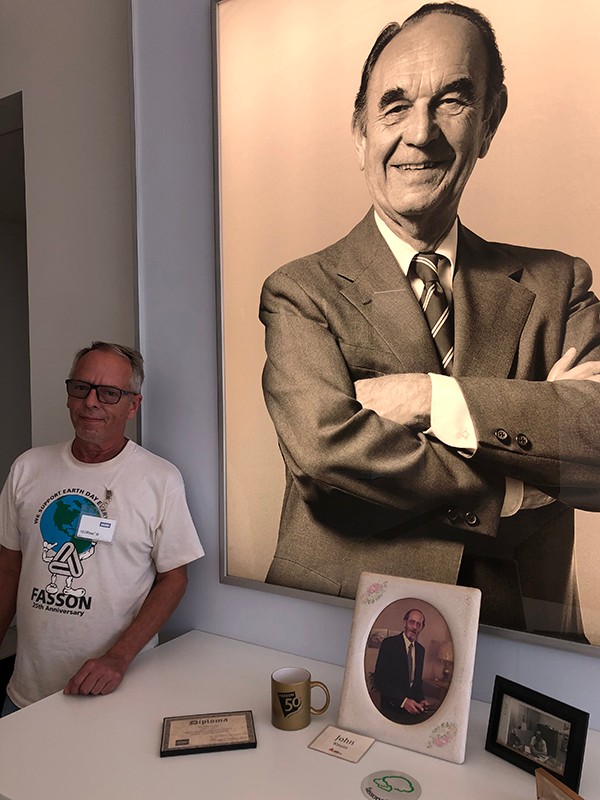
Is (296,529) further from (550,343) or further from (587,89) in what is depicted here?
(587,89)

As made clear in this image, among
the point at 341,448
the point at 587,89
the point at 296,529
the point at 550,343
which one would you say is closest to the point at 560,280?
the point at 550,343

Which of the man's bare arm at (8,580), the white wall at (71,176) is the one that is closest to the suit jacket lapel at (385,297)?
the white wall at (71,176)

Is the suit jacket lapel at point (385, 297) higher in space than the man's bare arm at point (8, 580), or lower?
higher

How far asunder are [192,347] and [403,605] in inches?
35.2

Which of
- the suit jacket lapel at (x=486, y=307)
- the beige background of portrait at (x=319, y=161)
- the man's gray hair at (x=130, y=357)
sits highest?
the beige background of portrait at (x=319, y=161)

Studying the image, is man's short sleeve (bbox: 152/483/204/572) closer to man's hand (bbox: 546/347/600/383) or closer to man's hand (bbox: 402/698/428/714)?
man's hand (bbox: 402/698/428/714)

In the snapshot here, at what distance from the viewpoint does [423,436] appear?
1393 mm

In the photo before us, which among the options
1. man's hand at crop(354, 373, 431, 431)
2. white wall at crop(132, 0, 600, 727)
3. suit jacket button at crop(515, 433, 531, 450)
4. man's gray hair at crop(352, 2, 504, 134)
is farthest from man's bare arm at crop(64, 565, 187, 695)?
man's gray hair at crop(352, 2, 504, 134)

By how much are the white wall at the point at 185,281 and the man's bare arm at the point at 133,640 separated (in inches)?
4.4

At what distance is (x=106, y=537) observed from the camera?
1.67m

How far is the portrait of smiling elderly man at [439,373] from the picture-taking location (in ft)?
4.17

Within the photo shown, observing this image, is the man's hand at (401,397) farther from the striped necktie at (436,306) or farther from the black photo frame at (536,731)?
the black photo frame at (536,731)

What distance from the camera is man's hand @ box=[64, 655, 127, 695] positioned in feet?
4.66

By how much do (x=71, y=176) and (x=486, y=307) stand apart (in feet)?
4.54
